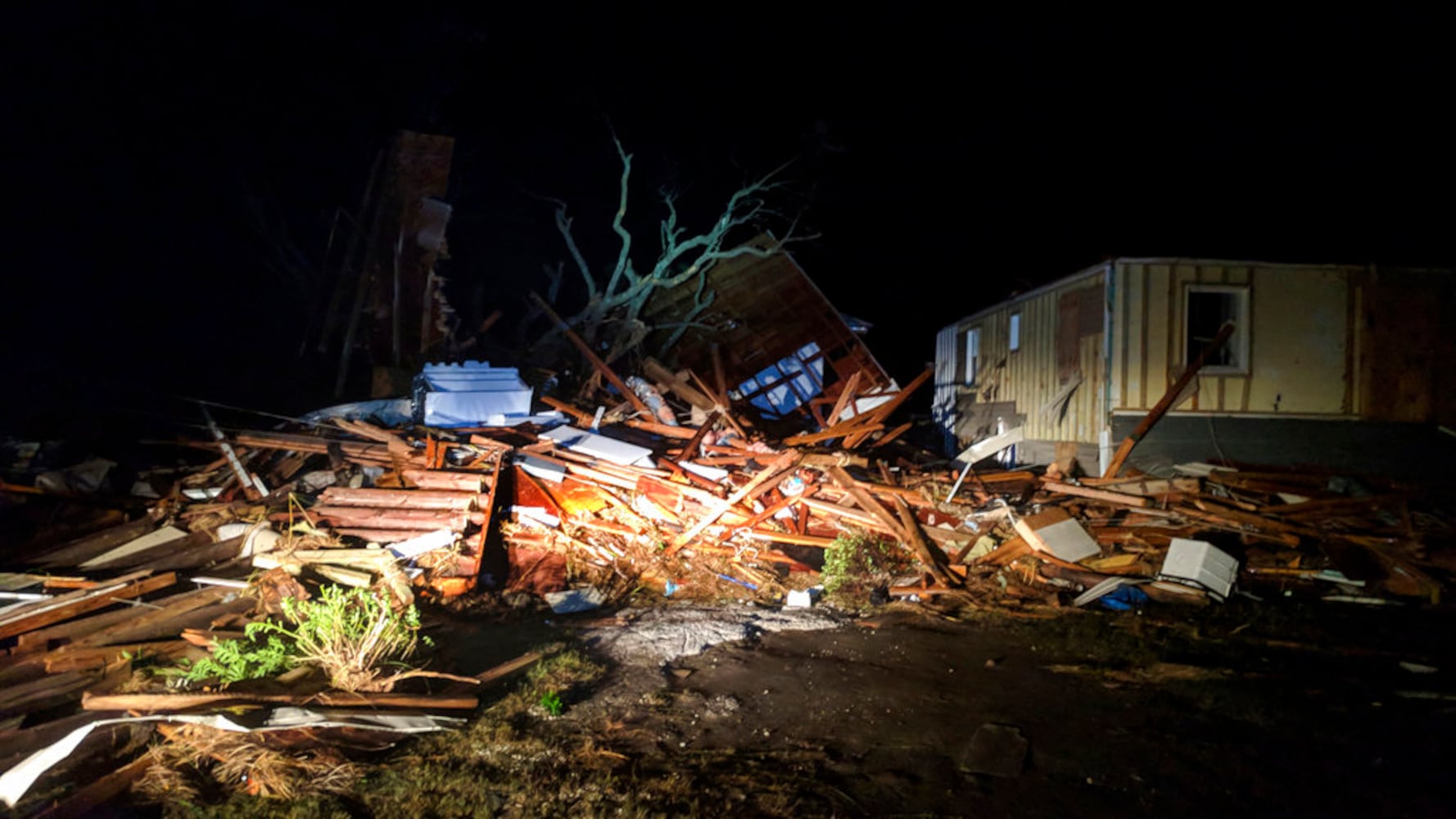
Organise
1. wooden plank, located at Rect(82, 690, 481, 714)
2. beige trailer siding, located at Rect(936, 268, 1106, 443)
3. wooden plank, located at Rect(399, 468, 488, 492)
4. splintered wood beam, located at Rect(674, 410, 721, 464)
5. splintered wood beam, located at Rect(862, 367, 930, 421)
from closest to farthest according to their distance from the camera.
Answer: wooden plank, located at Rect(82, 690, 481, 714)
wooden plank, located at Rect(399, 468, 488, 492)
splintered wood beam, located at Rect(674, 410, 721, 464)
beige trailer siding, located at Rect(936, 268, 1106, 443)
splintered wood beam, located at Rect(862, 367, 930, 421)

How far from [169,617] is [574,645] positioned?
3248mm

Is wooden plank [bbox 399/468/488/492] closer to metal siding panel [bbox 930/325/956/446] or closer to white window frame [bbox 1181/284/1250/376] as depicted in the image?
white window frame [bbox 1181/284/1250/376]

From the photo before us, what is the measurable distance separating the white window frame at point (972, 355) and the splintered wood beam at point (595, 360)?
7886mm

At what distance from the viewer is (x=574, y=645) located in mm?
5746

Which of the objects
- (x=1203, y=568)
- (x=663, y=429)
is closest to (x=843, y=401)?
(x=663, y=429)

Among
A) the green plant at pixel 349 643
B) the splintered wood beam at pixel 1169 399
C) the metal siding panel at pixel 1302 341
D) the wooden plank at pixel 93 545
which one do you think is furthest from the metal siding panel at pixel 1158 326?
the wooden plank at pixel 93 545

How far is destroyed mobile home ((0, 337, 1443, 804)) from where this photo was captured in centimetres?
614

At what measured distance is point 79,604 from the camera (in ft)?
18.6

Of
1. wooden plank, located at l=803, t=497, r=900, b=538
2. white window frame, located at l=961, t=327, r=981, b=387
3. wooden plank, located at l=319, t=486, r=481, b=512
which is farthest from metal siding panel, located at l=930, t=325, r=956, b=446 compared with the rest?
wooden plank, located at l=319, t=486, r=481, b=512

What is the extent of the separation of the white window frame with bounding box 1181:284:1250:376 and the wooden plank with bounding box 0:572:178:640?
12820 mm

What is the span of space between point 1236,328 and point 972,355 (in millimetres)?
6147

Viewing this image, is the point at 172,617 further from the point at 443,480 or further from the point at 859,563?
the point at 859,563

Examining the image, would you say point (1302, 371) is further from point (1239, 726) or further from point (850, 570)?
point (1239, 726)

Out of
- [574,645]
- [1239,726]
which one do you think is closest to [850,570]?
[574,645]
